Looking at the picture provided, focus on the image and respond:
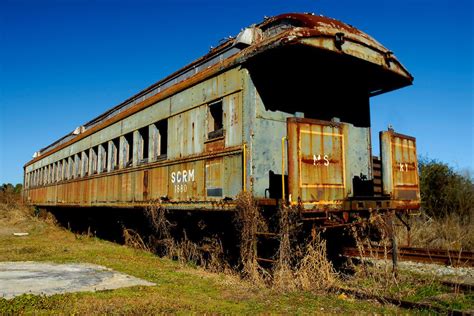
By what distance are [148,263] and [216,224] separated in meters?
2.16

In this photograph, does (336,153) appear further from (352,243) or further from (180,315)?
(180,315)

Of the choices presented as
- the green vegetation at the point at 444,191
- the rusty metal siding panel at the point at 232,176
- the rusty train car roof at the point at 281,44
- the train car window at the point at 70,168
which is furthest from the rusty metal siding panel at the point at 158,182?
the green vegetation at the point at 444,191

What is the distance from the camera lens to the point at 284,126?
7.41 meters

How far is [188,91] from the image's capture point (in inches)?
351

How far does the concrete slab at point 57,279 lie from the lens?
6.38 meters

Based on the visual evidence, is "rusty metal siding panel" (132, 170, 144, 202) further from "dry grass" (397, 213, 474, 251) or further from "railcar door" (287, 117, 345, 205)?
"dry grass" (397, 213, 474, 251)

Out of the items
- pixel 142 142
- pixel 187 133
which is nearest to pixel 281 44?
pixel 187 133

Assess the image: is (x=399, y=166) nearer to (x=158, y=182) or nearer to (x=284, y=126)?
(x=284, y=126)

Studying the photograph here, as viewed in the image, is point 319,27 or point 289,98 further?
point 289,98

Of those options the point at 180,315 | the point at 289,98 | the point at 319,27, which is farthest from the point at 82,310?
the point at 319,27

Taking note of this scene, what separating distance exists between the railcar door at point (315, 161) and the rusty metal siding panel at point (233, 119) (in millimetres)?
1214

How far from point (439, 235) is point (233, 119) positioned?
9166mm

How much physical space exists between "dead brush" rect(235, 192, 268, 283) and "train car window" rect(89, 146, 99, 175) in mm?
9660

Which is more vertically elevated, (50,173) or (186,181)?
(50,173)
